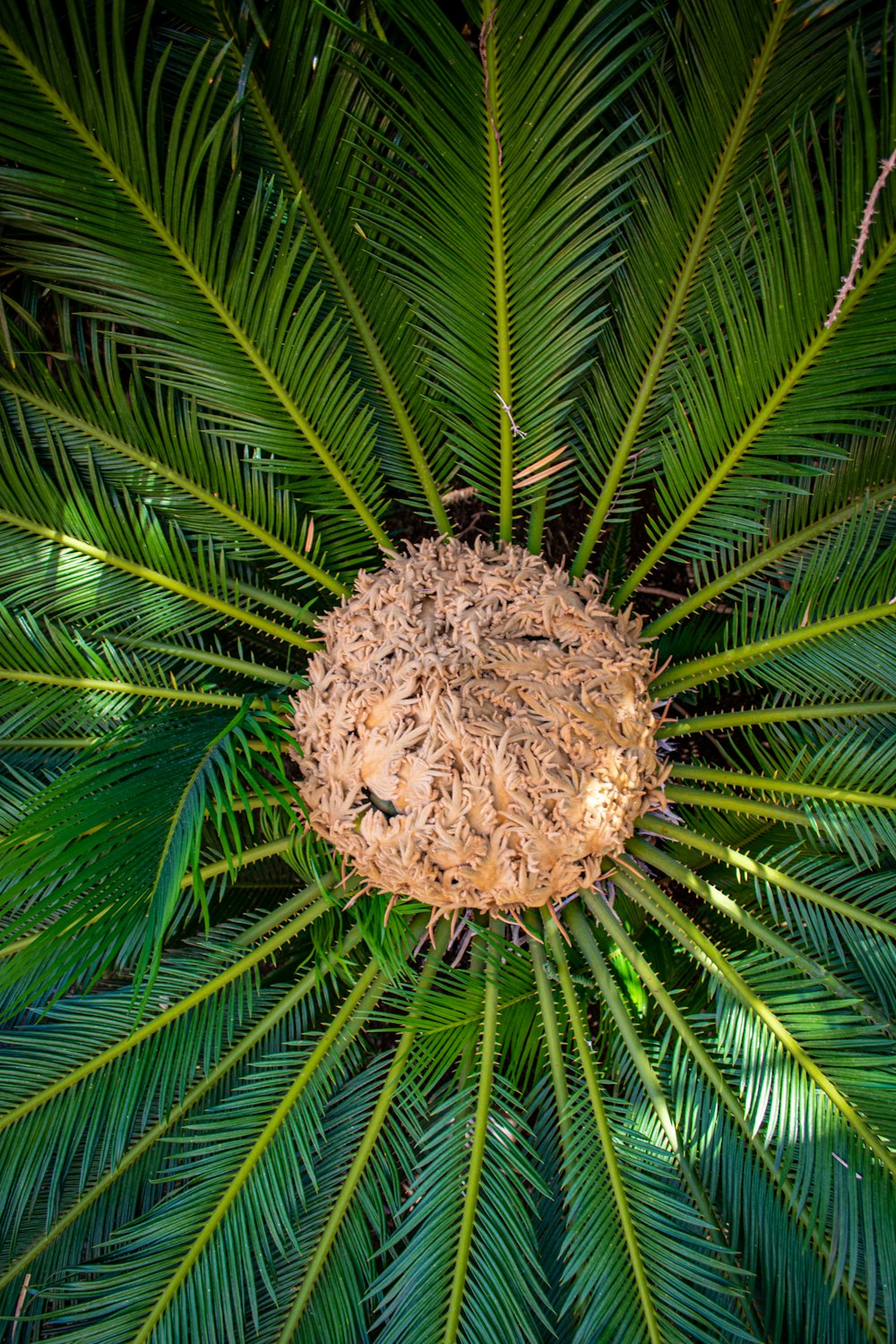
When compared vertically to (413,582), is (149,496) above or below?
above

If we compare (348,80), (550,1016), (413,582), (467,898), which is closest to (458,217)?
(348,80)

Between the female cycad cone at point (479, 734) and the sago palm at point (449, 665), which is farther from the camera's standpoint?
the female cycad cone at point (479, 734)

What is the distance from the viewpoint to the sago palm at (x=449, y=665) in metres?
1.55

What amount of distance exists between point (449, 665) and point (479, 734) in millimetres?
150

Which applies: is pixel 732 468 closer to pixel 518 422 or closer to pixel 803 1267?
pixel 518 422

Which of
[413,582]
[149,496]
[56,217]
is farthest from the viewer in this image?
[149,496]

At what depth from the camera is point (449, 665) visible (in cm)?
171

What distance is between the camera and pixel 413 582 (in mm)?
1848

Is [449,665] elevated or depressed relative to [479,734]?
elevated

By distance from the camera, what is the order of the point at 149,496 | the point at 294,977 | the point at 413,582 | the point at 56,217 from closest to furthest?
the point at 56,217
the point at 413,582
the point at 149,496
the point at 294,977

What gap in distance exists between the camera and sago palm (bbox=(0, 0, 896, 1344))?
1554mm

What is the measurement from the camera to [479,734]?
5.50 ft

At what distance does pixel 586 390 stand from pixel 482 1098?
1.56 metres

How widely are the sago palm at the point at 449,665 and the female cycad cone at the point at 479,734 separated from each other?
0.01 meters
